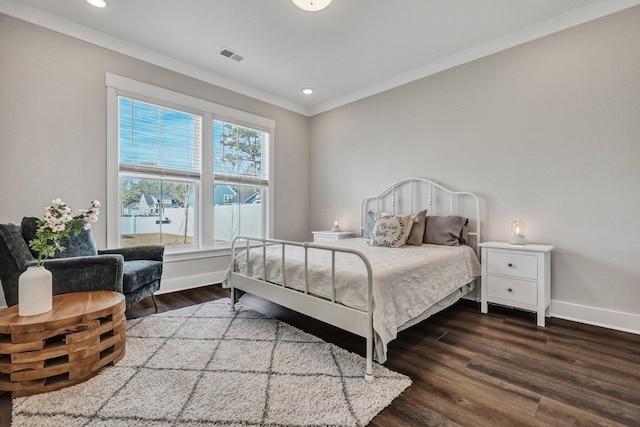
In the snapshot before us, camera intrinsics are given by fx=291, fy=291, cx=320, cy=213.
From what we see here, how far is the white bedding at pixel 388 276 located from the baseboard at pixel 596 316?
29.6 inches

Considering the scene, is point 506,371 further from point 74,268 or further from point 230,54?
point 230,54

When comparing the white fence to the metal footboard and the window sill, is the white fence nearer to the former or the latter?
the window sill

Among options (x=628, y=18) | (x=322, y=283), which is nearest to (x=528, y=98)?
(x=628, y=18)

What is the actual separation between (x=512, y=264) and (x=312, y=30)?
9.78 ft

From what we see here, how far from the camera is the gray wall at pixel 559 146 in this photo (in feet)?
8.08

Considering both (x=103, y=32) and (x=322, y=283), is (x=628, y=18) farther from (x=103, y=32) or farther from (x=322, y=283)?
(x=103, y=32)

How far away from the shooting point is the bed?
1805 millimetres

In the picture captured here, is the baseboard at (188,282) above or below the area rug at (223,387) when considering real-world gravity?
above

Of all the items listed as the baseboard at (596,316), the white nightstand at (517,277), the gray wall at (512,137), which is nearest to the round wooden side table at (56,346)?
the gray wall at (512,137)

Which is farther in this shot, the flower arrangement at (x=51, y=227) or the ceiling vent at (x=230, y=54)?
the ceiling vent at (x=230, y=54)

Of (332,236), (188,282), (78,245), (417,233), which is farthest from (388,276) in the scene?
(188,282)

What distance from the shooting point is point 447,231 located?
10.5ft

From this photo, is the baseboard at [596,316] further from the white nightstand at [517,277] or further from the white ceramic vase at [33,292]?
the white ceramic vase at [33,292]

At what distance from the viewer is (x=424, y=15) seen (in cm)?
267
